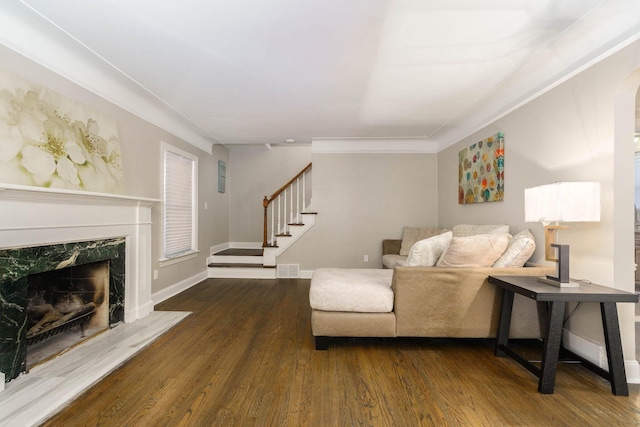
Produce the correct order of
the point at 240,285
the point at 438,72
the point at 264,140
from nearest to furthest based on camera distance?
the point at 438,72 < the point at 240,285 < the point at 264,140

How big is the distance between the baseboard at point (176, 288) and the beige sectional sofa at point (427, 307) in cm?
241

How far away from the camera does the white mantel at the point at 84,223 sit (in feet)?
6.71

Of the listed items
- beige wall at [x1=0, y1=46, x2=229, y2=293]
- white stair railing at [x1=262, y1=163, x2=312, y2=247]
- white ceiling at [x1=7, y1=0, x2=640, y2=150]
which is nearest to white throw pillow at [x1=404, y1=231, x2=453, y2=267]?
white ceiling at [x1=7, y1=0, x2=640, y2=150]

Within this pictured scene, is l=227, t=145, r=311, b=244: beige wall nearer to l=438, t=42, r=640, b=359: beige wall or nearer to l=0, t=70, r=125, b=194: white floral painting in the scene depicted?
l=0, t=70, r=125, b=194: white floral painting

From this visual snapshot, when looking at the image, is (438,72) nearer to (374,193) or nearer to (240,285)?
(374,193)

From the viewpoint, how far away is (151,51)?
2.55 metres

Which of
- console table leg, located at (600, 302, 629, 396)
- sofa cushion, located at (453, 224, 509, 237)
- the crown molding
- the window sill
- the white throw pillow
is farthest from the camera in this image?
the crown molding

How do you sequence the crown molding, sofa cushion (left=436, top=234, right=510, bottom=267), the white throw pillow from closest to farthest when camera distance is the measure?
sofa cushion (left=436, top=234, right=510, bottom=267) < the white throw pillow < the crown molding

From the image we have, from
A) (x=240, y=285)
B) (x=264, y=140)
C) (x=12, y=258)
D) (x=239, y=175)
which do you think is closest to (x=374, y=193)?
(x=264, y=140)

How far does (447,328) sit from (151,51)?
3268 mm

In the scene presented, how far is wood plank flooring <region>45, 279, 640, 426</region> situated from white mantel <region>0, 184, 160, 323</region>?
2.68 ft

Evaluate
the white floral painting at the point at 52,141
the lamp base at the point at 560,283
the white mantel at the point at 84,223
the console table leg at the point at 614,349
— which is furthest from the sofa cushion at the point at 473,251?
the white floral painting at the point at 52,141

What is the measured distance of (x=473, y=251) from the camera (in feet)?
8.43

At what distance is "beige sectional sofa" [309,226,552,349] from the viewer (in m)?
2.58
